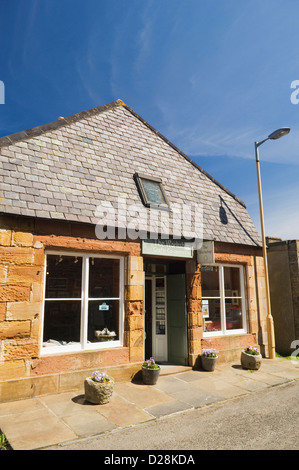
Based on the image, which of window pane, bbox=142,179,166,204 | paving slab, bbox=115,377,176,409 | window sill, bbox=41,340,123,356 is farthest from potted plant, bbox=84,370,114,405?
window pane, bbox=142,179,166,204

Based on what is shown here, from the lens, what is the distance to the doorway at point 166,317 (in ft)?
29.4

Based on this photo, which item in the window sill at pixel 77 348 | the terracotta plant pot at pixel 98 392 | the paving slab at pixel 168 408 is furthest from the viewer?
the window sill at pixel 77 348

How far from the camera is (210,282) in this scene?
9.84 metres

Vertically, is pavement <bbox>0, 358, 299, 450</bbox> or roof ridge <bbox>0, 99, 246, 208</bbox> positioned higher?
roof ridge <bbox>0, 99, 246, 208</bbox>

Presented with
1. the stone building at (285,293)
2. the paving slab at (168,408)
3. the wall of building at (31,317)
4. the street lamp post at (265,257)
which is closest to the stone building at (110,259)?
the wall of building at (31,317)

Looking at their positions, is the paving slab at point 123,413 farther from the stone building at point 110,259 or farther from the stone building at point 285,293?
the stone building at point 285,293

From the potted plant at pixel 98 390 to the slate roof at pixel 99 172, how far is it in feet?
11.1

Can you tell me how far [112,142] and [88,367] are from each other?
651 centimetres

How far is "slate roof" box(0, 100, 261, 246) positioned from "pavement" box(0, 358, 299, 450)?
369 centimetres

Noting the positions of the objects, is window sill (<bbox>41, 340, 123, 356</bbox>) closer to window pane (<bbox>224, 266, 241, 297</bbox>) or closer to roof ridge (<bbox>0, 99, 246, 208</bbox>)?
window pane (<bbox>224, 266, 241, 297</bbox>)

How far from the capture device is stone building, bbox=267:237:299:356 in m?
11.8

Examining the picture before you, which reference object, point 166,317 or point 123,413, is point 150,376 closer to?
point 123,413

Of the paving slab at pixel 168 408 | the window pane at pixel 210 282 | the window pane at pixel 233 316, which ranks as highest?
the window pane at pixel 210 282

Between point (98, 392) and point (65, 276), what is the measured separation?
8.63 feet
